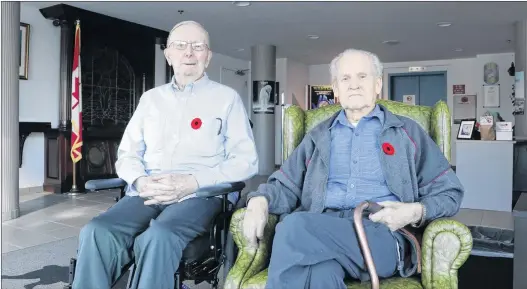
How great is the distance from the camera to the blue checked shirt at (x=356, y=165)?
5.29ft

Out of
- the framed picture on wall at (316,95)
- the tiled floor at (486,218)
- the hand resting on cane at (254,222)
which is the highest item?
the framed picture on wall at (316,95)

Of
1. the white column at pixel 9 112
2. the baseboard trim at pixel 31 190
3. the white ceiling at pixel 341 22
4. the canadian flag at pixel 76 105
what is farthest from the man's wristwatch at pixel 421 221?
the baseboard trim at pixel 31 190

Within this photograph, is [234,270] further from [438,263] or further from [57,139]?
[57,139]

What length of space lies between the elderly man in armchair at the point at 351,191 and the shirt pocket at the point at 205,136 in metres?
0.30

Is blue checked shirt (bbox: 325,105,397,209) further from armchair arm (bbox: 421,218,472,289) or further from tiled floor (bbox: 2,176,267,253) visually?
tiled floor (bbox: 2,176,267,253)

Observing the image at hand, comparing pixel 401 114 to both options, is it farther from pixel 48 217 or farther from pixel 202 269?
pixel 48 217

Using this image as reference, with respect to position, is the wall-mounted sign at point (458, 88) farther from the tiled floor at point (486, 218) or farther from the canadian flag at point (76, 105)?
the canadian flag at point (76, 105)

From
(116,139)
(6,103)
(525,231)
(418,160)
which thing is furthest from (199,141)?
(116,139)

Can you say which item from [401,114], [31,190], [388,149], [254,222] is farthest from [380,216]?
[31,190]

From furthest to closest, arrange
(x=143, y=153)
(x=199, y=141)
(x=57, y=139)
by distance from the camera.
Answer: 1. (x=57, y=139)
2. (x=143, y=153)
3. (x=199, y=141)

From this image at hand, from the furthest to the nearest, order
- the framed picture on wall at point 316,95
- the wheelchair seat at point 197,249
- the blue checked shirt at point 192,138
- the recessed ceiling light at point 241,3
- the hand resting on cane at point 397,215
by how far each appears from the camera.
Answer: the framed picture on wall at point 316,95 < the recessed ceiling light at point 241,3 < the blue checked shirt at point 192,138 < the wheelchair seat at point 197,249 < the hand resting on cane at point 397,215

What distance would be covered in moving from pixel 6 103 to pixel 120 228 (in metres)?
3.22

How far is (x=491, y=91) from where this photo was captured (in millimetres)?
9578

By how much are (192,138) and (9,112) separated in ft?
10.2
